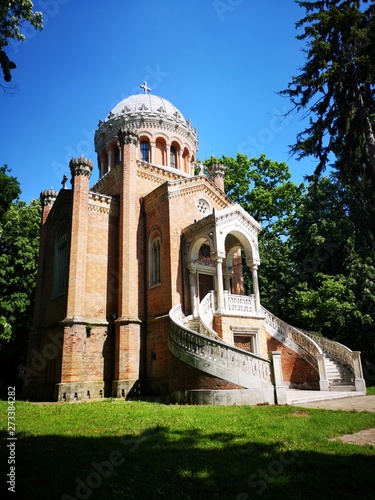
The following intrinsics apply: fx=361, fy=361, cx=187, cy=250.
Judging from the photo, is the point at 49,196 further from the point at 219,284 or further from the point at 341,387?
the point at 341,387

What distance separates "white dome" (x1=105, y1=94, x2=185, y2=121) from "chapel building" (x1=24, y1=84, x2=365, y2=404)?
295 inches

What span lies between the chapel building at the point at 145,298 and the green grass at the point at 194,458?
5.40 metres

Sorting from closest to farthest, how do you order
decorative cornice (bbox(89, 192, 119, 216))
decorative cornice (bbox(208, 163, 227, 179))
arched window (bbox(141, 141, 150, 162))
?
decorative cornice (bbox(89, 192, 119, 216)) < decorative cornice (bbox(208, 163, 227, 179)) < arched window (bbox(141, 141, 150, 162))

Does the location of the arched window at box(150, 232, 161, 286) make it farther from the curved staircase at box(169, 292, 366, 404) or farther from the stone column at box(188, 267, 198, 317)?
the curved staircase at box(169, 292, 366, 404)

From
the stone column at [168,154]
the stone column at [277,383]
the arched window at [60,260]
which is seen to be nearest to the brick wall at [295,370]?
the stone column at [277,383]

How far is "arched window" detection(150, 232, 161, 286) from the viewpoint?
63.2ft

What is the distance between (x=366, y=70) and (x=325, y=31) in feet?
7.36

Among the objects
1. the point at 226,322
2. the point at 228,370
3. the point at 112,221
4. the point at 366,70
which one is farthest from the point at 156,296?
the point at 366,70

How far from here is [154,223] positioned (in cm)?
1988

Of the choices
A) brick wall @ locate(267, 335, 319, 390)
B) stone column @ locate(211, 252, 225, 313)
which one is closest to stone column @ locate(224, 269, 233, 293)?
stone column @ locate(211, 252, 225, 313)

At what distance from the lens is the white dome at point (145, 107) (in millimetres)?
27734

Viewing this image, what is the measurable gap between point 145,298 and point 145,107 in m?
16.2

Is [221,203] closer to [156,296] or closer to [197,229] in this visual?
[197,229]

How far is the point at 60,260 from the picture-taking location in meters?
21.5
